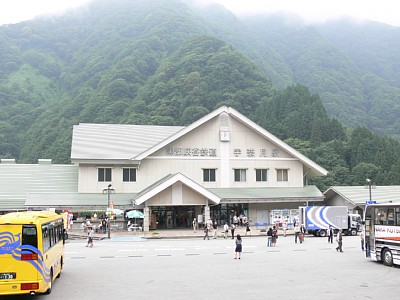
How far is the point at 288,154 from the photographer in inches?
1705

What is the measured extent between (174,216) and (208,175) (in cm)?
479

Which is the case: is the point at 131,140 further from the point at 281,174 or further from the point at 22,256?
the point at 22,256

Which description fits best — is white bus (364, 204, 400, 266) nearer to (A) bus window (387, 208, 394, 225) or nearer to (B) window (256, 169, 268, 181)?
(A) bus window (387, 208, 394, 225)

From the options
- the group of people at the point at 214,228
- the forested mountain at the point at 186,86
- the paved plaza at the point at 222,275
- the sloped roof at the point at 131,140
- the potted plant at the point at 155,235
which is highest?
the forested mountain at the point at 186,86

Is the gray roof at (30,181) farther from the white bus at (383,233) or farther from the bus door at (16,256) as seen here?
the bus door at (16,256)

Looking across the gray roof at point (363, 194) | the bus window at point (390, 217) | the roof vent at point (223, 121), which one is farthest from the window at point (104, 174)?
the bus window at point (390, 217)

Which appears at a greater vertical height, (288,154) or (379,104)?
(379,104)

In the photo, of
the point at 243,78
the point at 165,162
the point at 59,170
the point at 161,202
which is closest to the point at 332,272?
the point at 161,202

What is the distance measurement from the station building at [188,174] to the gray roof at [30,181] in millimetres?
87

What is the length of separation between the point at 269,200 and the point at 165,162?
370 inches

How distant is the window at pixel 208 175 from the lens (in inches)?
1633

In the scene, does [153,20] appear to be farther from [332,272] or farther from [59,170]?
[332,272]

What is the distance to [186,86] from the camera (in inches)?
3863

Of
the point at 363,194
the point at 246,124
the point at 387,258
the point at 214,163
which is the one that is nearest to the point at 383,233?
the point at 387,258
